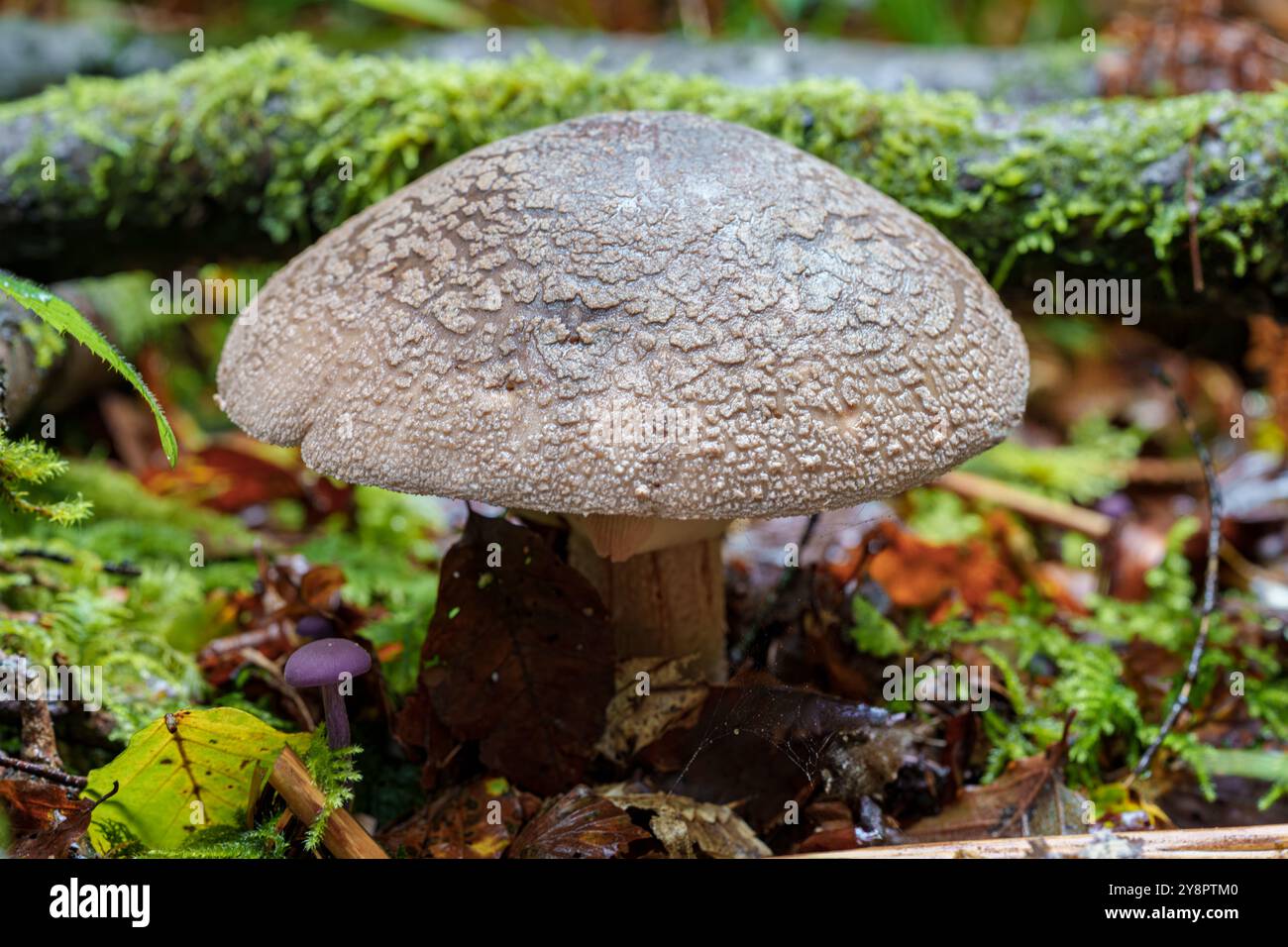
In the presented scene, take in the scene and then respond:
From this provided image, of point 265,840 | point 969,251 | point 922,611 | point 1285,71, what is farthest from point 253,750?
point 1285,71

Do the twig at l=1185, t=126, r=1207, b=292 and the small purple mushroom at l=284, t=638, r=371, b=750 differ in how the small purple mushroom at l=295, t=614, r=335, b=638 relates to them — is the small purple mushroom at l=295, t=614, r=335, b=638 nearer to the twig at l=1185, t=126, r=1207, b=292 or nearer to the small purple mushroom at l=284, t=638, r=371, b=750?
the small purple mushroom at l=284, t=638, r=371, b=750

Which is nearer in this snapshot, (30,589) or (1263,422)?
(30,589)

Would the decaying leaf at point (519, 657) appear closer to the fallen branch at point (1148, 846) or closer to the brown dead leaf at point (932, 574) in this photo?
the fallen branch at point (1148, 846)

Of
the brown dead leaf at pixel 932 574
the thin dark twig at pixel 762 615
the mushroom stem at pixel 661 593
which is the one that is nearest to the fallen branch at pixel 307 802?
the mushroom stem at pixel 661 593

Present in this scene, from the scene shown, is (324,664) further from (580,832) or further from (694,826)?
(694,826)

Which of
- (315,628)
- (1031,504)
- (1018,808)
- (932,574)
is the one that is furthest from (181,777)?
(1031,504)

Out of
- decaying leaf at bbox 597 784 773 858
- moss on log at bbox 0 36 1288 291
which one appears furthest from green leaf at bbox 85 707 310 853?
moss on log at bbox 0 36 1288 291
